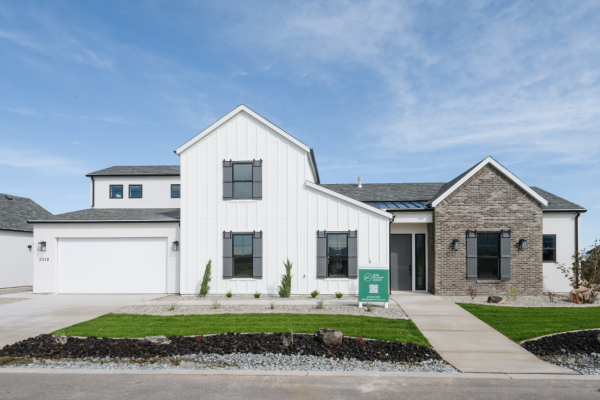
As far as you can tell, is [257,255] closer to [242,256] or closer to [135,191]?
[242,256]

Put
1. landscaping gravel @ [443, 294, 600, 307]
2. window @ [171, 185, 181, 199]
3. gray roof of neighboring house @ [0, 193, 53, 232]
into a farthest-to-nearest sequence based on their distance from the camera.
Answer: window @ [171, 185, 181, 199] < gray roof of neighboring house @ [0, 193, 53, 232] < landscaping gravel @ [443, 294, 600, 307]

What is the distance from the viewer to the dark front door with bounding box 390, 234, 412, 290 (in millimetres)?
17656

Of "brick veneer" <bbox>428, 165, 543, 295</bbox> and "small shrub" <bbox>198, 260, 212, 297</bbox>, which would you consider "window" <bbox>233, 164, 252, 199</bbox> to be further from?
"brick veneer" <bbox>428, 165, 543, 295</bbox>

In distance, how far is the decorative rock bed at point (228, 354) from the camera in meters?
7.47

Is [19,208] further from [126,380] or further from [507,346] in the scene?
[507,346]

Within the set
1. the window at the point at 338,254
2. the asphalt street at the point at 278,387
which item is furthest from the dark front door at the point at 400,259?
the asphalt street at the point at 278,387

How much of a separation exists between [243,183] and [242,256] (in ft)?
9.72

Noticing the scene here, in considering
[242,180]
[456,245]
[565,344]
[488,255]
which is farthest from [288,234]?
[565,344]

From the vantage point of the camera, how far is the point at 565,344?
28.5 ft

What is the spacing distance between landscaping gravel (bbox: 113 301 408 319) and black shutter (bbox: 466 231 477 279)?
4208mm

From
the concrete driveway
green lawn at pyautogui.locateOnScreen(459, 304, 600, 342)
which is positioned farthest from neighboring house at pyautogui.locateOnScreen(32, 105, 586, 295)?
green lawn at pyautogui.locateOnScreen(459, 304, 600, 342)

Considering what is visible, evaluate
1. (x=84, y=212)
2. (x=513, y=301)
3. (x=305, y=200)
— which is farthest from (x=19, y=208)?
(x=513, y=301)

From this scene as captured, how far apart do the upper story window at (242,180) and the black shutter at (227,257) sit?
5.46 ft

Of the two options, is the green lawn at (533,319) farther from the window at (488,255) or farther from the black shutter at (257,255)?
the black shutter at (257,255)
